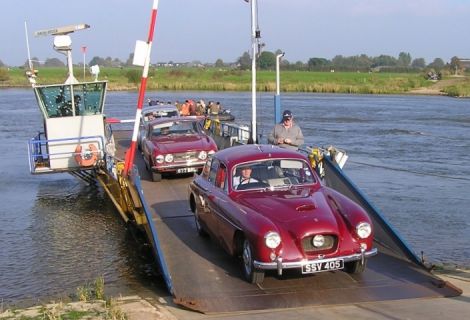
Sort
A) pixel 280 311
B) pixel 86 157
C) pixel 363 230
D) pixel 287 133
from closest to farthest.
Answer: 1. pixel 280 311
2. pixel 363 230
3. pixel 287 133
4. pixel 86 157

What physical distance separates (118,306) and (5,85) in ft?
308

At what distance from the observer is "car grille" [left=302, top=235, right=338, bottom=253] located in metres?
8.14

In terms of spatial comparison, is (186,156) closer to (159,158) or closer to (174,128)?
(159,158)

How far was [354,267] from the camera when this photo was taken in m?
8.73

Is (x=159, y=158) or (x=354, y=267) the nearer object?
(x=354, y=267)

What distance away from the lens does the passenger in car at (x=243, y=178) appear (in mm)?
9551

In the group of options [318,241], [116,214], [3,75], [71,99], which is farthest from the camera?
[3,75]

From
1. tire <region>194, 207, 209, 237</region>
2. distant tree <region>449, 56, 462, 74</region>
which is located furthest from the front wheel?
distant tree <region>449, 56, 462, 74</region>

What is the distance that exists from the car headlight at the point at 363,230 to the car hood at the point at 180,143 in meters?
7.54

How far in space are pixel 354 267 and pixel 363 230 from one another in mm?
638

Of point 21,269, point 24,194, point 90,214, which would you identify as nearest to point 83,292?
point 21,269

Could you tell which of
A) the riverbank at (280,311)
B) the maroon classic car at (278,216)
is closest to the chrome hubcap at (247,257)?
the maroon classic car at (278,216)

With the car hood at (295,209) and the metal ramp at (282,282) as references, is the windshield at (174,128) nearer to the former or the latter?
the metal ramp at (282,282)

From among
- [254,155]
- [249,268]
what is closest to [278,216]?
[249,268]
